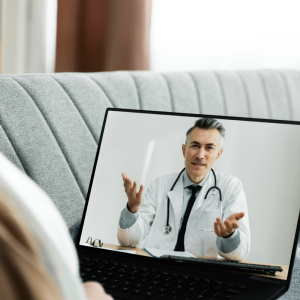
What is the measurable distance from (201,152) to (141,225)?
0.57 ft

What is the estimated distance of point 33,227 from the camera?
220 millimetres

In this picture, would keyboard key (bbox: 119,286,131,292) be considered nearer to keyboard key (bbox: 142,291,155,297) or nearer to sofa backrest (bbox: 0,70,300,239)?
keyboard key (bbox: 142,291,155,297)

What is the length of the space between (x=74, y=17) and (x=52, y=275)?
1.78 meters

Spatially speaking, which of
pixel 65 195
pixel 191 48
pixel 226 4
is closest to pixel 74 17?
pixel 191 48

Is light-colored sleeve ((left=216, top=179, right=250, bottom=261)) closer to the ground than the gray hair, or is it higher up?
closer to the ground

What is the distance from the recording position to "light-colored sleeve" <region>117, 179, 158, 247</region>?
2.17ft

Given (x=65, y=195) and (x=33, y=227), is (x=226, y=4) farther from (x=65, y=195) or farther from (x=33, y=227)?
(x=33, y=227)

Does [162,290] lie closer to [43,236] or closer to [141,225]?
[141,225]

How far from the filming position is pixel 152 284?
54cm

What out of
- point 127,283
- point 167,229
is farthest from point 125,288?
point 167,229

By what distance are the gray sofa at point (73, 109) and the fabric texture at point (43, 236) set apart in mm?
530

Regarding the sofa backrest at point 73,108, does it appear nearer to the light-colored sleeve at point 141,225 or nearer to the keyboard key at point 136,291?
the light-colored sleeve at point 141,225

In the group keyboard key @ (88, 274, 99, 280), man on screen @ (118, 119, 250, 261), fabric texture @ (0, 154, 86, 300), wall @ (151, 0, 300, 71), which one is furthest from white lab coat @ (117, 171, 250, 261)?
wall @ (151, 0, 300, 71)

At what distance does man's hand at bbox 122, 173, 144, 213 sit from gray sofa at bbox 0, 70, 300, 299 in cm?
16
